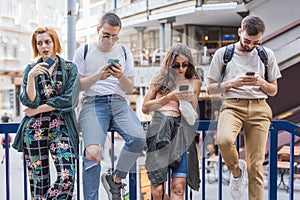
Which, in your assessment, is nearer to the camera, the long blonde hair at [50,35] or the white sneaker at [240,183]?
the long blonde hair at [50,35]

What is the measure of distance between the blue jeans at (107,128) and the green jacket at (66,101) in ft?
0.29

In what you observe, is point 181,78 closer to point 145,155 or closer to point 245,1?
point 145,155

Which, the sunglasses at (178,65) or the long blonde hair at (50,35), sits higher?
the long blonde hair at (50,35)

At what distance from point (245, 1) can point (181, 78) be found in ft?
30.8

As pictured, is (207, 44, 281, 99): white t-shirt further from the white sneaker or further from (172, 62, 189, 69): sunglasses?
the white sneaker

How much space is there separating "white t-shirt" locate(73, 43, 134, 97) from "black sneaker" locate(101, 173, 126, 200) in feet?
2.12

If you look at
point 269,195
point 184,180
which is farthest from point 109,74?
point 269,195

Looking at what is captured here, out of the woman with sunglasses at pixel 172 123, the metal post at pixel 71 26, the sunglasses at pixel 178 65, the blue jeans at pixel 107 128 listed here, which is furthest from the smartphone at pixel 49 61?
the metal post at pixel 71 26

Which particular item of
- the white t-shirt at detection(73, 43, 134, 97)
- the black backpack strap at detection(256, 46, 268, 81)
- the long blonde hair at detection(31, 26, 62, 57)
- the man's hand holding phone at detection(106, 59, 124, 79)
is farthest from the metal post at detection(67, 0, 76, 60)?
the black backpack strap at detection(256, 46, 268, 81)

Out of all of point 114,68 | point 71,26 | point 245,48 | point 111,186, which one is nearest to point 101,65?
point 114,68

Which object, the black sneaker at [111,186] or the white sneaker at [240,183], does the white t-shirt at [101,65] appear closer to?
the black sneaker at [111,186]

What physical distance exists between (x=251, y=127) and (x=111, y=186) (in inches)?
46.0

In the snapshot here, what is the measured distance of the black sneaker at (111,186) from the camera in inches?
115

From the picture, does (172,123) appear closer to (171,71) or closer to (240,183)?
(171,71)
